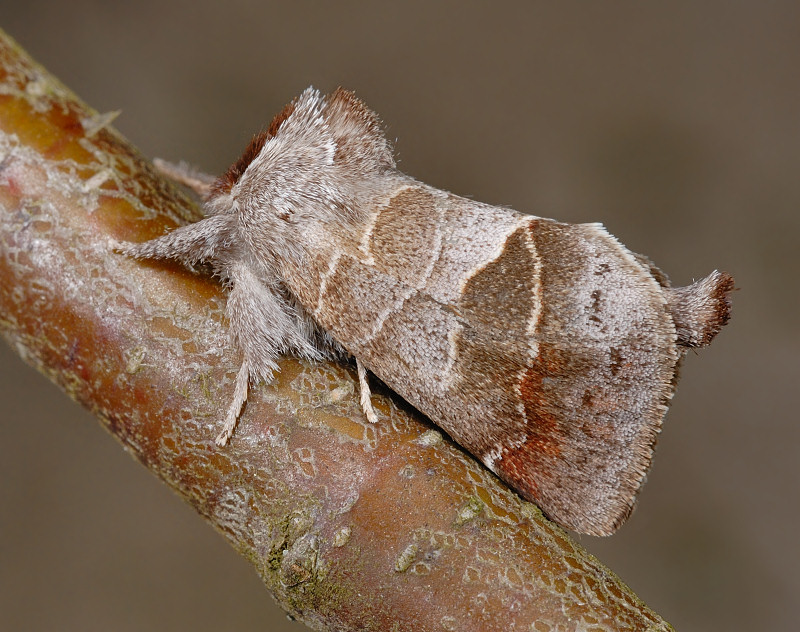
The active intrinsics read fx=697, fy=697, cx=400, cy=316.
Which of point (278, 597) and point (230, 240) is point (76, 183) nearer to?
point (230, 240)

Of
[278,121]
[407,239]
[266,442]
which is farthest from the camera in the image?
[278,121]

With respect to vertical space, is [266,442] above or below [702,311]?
below

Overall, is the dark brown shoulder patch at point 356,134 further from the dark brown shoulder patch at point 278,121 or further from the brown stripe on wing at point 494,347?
the brown stripe on wing at point 494,347

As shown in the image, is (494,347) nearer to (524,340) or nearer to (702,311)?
(524,340)

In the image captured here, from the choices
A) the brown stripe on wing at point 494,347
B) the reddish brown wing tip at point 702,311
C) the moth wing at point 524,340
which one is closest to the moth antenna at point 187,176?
the moth wing at point 524,340

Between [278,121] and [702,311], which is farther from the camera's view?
[278,121]

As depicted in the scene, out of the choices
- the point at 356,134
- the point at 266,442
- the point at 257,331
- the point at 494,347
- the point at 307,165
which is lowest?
the point at 266,442

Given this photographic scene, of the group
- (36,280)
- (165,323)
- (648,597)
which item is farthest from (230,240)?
(648,597)

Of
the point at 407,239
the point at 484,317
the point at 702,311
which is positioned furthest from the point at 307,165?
the point at 702,311

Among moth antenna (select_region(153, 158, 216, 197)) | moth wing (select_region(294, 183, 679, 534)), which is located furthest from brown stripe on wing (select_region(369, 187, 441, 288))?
moth antenna (select_region(153, 158, 216, 197))
